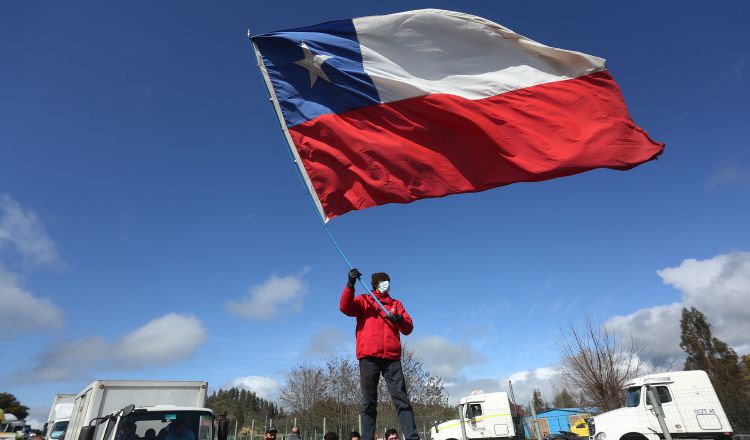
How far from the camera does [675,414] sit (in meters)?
13.3

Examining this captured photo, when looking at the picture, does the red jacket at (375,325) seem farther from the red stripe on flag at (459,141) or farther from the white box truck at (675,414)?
the white box truck at (675,414)

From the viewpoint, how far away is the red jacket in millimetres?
4324

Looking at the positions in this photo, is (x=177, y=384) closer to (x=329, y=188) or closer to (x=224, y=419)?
(x=224, y=419)

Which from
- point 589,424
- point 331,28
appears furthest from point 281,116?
point 589,424

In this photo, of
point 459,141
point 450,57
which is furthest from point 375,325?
point 450,57

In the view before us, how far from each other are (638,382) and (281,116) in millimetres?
14248

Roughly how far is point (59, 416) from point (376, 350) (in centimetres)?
1982

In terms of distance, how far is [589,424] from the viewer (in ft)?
49.4

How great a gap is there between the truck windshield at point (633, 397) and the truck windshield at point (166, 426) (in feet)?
41.9

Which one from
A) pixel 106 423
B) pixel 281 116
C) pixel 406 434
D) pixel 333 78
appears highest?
pixel 333 78

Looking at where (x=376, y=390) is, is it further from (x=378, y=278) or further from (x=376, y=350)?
(x=378, y=278)

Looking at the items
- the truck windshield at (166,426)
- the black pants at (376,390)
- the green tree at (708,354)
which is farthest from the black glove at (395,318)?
the green tree at (708,354)

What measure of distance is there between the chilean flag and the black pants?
1.83m

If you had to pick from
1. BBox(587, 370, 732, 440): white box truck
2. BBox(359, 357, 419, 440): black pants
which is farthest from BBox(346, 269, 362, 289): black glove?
BBox(587, 370, 732, 440): white box truck
